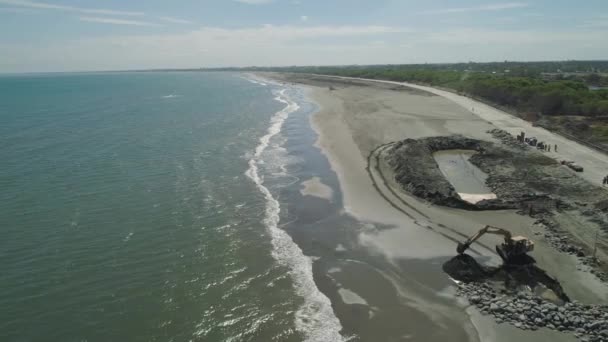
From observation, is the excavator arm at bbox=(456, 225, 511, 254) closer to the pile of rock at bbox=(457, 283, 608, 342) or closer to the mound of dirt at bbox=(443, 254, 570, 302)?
the mound of dirt at bbox=(443, 254, 570, 302)

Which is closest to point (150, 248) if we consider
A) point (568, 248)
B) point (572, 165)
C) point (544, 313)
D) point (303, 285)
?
point (303, 285)

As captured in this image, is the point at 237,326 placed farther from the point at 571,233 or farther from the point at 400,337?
the point at 571,233

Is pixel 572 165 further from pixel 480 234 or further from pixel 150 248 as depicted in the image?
pixel 150 248

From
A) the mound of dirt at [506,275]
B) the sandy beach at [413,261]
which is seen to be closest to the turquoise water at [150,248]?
the sandy beach at [413,261]

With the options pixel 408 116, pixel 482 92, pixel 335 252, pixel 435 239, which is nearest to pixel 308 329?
pixel 335 252

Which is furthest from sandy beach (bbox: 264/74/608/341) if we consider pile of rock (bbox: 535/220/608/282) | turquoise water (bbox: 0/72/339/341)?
turquoise water (bbox: 0/72/339/341)

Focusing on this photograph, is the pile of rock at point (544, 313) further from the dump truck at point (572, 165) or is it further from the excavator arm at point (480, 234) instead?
the dump truck at point (572, 165)

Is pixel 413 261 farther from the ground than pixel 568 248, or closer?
closer
